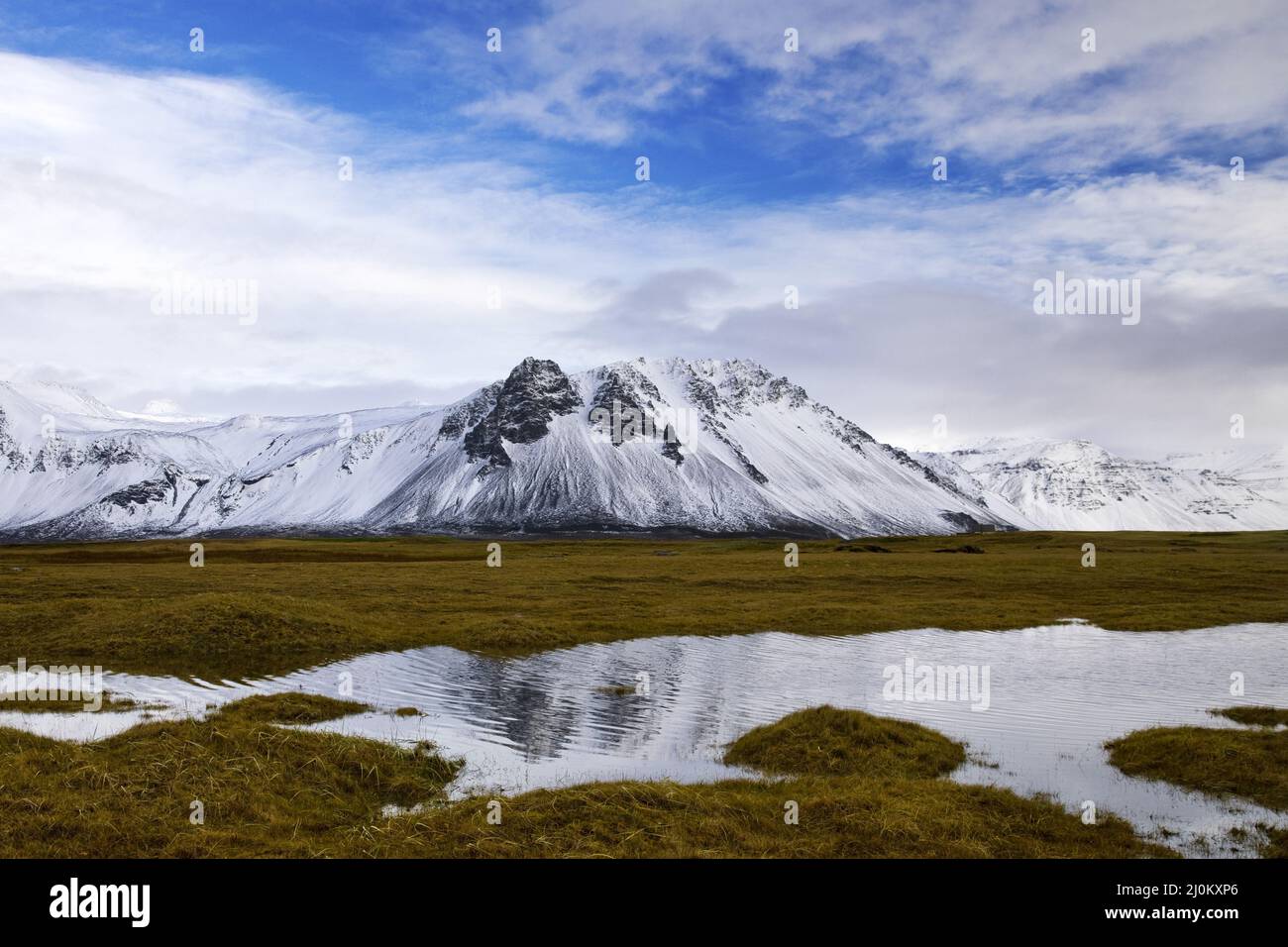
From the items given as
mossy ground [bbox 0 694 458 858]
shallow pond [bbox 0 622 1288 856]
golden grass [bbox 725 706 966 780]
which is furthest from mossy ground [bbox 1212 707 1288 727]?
mossy ground [bbox 0 694 458 858]

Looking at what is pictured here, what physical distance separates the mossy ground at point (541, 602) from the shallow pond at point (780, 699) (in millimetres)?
4163

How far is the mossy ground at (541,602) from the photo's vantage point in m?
43.8

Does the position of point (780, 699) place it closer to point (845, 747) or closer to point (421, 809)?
point (845, 747)

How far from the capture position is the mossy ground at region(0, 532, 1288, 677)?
4375 centimetres

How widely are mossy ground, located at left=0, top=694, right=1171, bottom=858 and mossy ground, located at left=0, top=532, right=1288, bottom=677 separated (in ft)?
58.8

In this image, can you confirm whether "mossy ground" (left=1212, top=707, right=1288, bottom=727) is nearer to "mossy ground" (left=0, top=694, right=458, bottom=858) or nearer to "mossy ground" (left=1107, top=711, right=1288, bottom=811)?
"mossy ground" (left=1107, top=711, right=1288, bottom=811)

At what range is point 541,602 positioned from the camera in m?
63.4

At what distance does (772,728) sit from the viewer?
2617 centimetres

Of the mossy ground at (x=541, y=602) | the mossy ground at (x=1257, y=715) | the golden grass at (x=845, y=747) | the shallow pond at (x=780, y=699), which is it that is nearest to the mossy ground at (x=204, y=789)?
the shallow pond at (x=780, y=699)

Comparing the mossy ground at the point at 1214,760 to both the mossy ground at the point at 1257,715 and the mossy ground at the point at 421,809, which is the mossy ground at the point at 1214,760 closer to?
the mossy ground at the point at 1257,715

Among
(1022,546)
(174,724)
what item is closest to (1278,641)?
(174,724)
